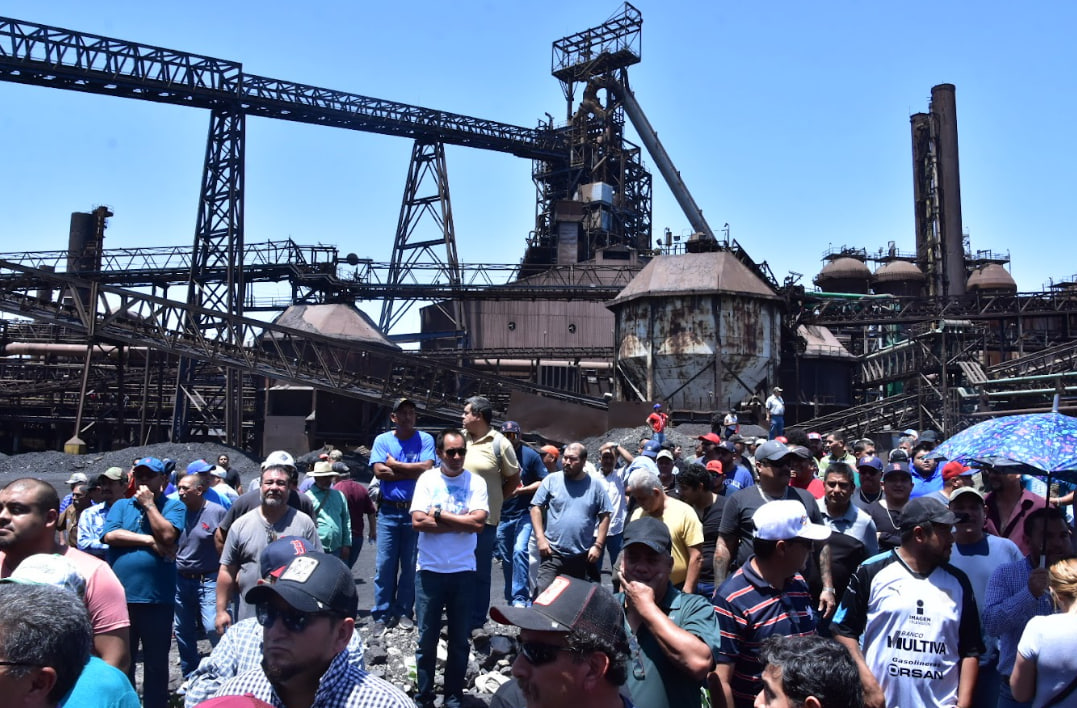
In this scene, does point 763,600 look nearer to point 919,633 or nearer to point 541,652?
point 919,633

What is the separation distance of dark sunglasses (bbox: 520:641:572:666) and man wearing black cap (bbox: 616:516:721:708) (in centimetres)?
80

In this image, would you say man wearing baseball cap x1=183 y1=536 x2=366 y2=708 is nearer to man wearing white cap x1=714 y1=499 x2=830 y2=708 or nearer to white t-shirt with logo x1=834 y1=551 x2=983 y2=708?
man wearing white cap x1=714 y1=499 x2=830 y2=708

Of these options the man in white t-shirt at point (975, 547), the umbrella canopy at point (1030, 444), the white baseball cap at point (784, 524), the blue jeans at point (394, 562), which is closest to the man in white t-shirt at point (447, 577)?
the blue jeans at point (394, 562)

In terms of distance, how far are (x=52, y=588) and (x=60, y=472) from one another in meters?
23.3

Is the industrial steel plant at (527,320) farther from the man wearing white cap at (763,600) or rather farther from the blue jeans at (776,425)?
the man wearing white cap at (763,600)

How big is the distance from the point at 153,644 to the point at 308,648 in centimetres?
351

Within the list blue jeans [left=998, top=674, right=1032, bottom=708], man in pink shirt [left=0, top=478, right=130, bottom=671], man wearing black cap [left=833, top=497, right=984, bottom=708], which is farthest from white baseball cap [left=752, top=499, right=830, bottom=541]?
man in pink shirt [left=0, top=478, right=130, bottom=671]

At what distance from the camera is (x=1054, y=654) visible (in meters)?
3.50

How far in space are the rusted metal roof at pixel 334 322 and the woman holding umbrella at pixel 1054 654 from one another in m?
28.1

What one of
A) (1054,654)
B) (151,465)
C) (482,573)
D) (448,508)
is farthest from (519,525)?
(1054,654)

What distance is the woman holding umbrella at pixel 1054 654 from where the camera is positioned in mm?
3475

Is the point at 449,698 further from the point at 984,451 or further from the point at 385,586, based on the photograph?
the point at 984,451

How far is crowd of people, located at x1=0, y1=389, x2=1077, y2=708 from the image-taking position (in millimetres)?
2521

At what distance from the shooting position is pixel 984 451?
17.3 ft
